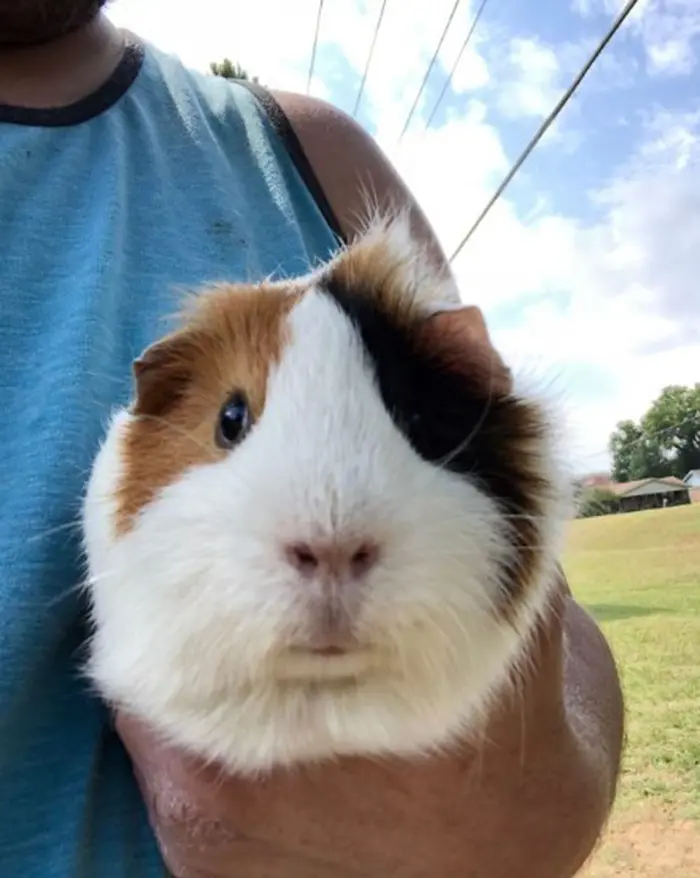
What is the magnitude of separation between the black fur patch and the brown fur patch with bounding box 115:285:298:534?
7cm

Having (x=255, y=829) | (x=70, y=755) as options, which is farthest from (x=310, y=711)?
(x=70, y=755)

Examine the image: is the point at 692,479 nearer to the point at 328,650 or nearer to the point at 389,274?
the point at 389,274

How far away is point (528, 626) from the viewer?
0.68 meters

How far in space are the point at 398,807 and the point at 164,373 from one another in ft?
1.18

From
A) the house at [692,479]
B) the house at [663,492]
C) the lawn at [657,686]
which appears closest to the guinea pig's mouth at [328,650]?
the lawn at [657,686]

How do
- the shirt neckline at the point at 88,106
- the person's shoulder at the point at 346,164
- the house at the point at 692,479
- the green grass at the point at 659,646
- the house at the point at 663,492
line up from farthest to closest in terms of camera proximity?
1. the house at the point at 692,479
2. the green grass at the point at 659,646
3. the house at the point at 663,492
4. the person's shoulder at the point at 346,164
5. the shirt neckline at the point at 88,106

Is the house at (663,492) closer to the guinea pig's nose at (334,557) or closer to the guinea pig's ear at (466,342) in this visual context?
the guinea pig's ear at (466,342)

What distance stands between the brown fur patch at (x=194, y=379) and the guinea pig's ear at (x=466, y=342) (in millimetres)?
106

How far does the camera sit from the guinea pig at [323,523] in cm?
55

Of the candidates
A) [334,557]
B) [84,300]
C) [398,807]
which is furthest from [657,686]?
[334,557]

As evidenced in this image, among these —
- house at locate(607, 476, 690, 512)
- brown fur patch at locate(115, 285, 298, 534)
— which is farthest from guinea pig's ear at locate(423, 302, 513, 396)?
house at locate(607, 476, 690, 512)

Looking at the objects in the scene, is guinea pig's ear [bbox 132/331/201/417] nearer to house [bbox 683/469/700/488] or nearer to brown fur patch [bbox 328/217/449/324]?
brown fur patch [bbox 328/217/449/324]

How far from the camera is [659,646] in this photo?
3.00 meters

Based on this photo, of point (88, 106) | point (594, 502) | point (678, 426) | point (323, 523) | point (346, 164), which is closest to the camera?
point (323, 523)
